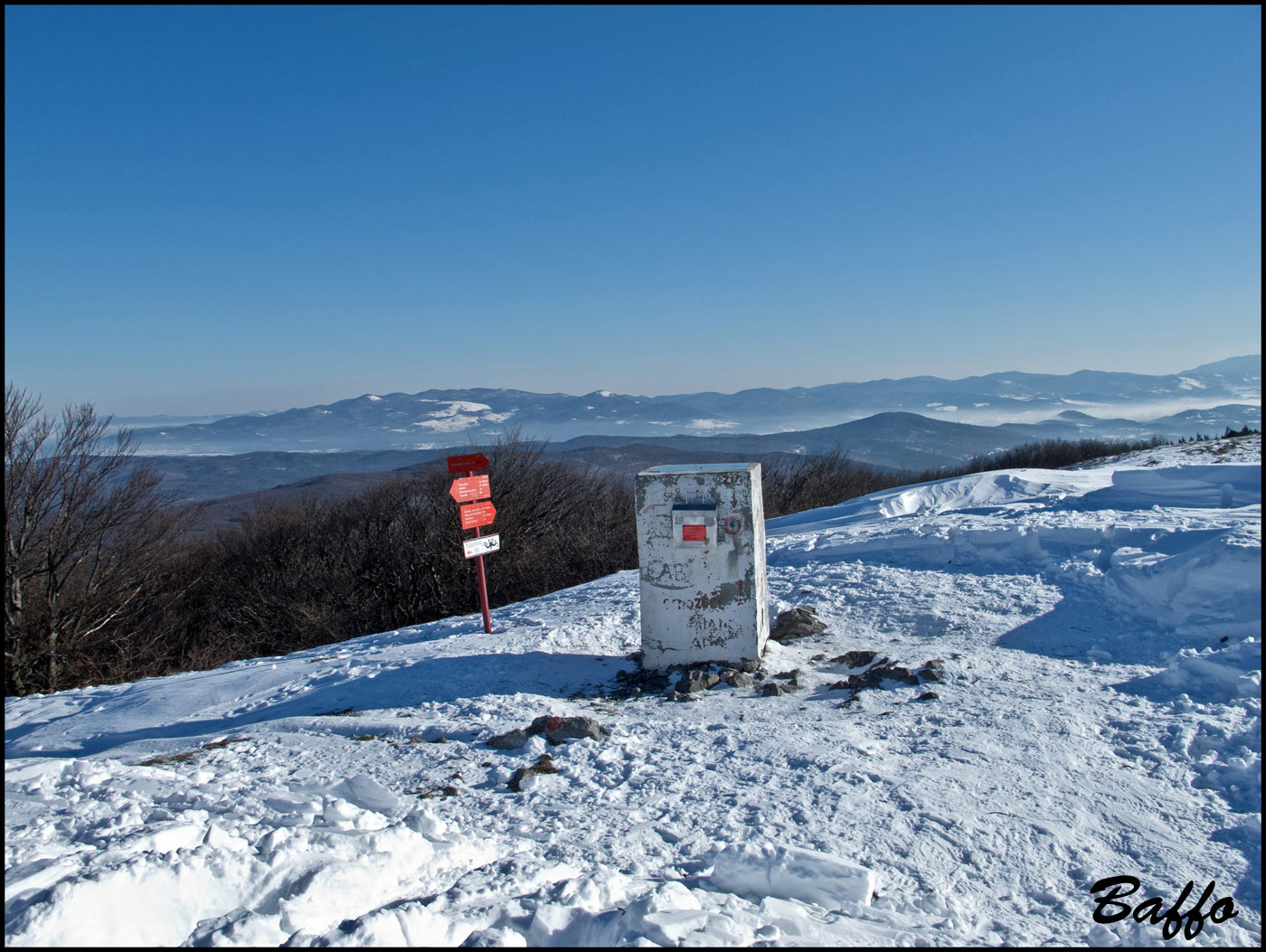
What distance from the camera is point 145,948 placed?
2729 millimetres

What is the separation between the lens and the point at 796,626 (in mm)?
8039

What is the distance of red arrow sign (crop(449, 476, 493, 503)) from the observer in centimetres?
934

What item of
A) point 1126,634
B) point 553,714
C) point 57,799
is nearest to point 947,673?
point 1126,634

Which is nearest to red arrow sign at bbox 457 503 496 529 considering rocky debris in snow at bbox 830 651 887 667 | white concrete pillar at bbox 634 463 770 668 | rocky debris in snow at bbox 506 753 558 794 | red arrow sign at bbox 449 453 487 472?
red arrow sign at bbox 449 453 487 472

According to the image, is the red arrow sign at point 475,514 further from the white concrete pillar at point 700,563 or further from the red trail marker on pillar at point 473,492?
the white concrete pillar at point 700,563

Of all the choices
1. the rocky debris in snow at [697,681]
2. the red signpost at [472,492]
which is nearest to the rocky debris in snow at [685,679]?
the rocky debris in snow at [697,681]

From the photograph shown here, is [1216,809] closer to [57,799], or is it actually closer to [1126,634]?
[1126,634]

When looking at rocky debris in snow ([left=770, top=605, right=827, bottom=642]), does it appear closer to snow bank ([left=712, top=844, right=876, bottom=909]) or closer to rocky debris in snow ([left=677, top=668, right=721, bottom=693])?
rocky debris in snow ([left=677, top=668, right=721, bottom=693])

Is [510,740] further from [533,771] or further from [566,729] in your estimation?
[533,771]

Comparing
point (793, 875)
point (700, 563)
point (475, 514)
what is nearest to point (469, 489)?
point (475, 514)

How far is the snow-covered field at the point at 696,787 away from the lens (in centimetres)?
306

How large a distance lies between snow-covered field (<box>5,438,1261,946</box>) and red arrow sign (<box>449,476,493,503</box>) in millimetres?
1810

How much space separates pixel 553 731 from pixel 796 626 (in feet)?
11.8

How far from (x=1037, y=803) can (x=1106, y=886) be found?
2.34 feet
